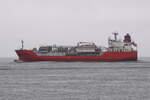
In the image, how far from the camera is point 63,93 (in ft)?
132

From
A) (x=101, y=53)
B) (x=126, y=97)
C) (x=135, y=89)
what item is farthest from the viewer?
(x=101, y=53)

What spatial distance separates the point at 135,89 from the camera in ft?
142

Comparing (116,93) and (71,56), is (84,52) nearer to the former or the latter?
(71,56)

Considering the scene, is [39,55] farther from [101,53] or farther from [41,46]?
[101,53]

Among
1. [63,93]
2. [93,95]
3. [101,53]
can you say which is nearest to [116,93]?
[93,95]

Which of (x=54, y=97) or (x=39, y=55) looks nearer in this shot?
(x=54, y=97)

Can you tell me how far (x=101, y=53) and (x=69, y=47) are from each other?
433 inches

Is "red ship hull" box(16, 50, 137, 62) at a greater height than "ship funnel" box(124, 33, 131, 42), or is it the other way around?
"ship funnel" box(124, 33, 131, 42)

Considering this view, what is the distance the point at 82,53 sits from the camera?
388 ft

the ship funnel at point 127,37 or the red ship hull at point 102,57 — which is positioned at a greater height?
the ship funnel at point 127,37

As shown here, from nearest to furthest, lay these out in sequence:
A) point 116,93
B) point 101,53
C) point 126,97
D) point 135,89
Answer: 1. point 126,97
2. point 116,93
3. point 135,89
4. point 101,53

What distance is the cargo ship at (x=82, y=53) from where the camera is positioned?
4574 inches

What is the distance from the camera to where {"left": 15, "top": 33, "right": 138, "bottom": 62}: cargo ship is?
11619cm

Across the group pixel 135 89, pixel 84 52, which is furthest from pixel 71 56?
pixel 135 89
